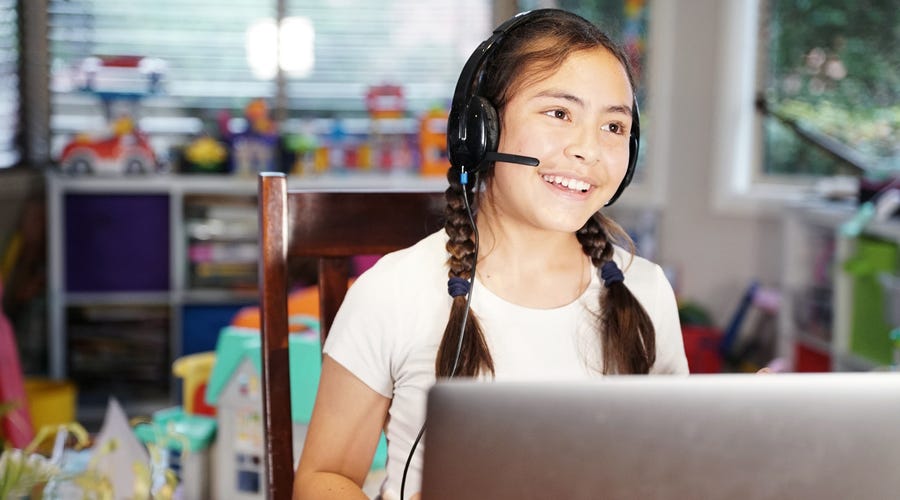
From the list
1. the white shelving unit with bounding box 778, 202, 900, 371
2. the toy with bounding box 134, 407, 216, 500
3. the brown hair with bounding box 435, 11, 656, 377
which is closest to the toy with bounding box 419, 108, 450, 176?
the white shelving unit with bounding box 778, 202, 900, 371

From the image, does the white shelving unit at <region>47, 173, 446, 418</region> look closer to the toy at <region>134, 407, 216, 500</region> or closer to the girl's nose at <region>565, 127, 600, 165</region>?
the toy at <region>134, 407, 216, 500</region>

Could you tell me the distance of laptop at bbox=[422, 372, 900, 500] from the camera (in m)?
0.58

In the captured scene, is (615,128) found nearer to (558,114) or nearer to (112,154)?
(558,114)

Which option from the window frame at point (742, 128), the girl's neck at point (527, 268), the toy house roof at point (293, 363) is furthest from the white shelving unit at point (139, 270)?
the girl's neck at point (527, 268)

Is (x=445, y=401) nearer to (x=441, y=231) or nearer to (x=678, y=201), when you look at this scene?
(x=441, y=231)

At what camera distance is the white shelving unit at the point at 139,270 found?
11.8ft

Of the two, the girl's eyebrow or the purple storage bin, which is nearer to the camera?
the girl's eyebrow

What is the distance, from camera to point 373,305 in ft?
3.32

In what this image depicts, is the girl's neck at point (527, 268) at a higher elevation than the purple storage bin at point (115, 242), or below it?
higher

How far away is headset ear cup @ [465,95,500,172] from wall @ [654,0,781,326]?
9.93 ft

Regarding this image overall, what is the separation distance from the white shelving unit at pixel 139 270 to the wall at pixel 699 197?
890 millimetres

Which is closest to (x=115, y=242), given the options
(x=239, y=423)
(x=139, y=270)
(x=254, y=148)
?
(x=139, y=270)

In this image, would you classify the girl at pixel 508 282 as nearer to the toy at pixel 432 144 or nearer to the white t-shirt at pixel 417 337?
the white t-shirt at pixel 417 337

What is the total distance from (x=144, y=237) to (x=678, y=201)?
191cm
